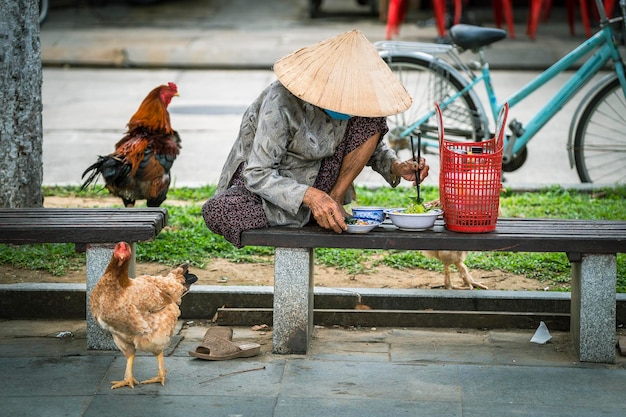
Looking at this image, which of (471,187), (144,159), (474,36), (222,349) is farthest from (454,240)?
(474,36)

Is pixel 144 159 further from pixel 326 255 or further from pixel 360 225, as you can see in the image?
pixel 360 225

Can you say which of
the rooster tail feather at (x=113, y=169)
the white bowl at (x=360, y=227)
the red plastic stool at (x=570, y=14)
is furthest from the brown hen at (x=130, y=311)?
the red plastic stool at (x=570, y=14)

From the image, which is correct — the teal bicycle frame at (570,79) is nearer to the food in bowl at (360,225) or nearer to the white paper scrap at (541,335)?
Answer: the white paper scrap at (541,335)

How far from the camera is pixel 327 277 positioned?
5723mm

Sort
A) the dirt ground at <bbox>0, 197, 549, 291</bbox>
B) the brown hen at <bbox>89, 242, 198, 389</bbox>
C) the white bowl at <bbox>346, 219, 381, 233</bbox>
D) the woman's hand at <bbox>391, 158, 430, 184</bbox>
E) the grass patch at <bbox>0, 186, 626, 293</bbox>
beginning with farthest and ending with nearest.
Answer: the grass patch at <bbox>0, 186, 626, 293</bbox> → the dirt ground at <bbox>0, 197, 549, 291</bbox> → the woman's hand at <bbox>391, 158, 430, 184</bbox> → the white bowl at <bbox>346, 219, 381, 233</bbox> → the brown hen at <bbox>89, 242, 198, 389</bbox>

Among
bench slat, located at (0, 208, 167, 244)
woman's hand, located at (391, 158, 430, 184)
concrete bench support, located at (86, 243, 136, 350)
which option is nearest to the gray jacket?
woman's hand, located at (391, 158, 430, 184)

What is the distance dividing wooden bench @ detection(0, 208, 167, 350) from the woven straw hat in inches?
38.4

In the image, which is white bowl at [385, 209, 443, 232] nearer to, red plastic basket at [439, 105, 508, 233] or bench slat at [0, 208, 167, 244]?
red plastic basket at [439, 105, 508, 233]

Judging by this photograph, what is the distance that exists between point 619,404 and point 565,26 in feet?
47.0

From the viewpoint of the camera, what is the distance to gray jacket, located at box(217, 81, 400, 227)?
4.46 metres

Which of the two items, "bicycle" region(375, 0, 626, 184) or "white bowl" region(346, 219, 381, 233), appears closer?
"white bowl" region(346, 219, 381, 233)

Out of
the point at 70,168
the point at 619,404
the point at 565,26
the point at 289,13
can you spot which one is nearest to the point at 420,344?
the point at 619,404

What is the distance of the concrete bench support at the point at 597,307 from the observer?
14.6 ft

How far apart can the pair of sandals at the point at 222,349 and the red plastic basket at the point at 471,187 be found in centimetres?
111
